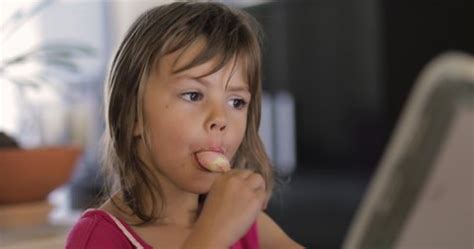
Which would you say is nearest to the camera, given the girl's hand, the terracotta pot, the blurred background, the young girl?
the girl's hand

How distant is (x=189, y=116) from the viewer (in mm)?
817

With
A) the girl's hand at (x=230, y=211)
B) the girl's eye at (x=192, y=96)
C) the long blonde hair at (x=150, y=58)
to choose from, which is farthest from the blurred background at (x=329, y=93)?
the girl's hand at (x=230, y=211)

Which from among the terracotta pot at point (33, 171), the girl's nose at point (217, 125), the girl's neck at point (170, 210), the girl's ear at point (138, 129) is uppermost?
the girl's nose at point (217, 125)

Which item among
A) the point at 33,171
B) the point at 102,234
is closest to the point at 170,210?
the point at 102,234

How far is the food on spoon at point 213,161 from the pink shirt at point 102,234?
127 millimetres

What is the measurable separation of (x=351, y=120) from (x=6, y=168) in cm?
162

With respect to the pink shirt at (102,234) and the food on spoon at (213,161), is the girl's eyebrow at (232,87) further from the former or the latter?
the pink shirt at (102,234)

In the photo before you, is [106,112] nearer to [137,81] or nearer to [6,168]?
[137,81]

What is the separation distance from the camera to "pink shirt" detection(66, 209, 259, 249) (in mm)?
832

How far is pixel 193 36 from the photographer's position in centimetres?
85

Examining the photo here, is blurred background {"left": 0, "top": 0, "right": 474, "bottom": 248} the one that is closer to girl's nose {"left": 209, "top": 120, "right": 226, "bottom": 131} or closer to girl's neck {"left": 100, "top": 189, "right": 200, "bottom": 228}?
girl's neck {"left": 100, "top": 189, "right": 200, "bottom": 228}

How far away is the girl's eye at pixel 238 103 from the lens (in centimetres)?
86

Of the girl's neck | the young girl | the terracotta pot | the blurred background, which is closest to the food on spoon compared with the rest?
the young girl

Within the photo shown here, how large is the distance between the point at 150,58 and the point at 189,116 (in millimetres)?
96
